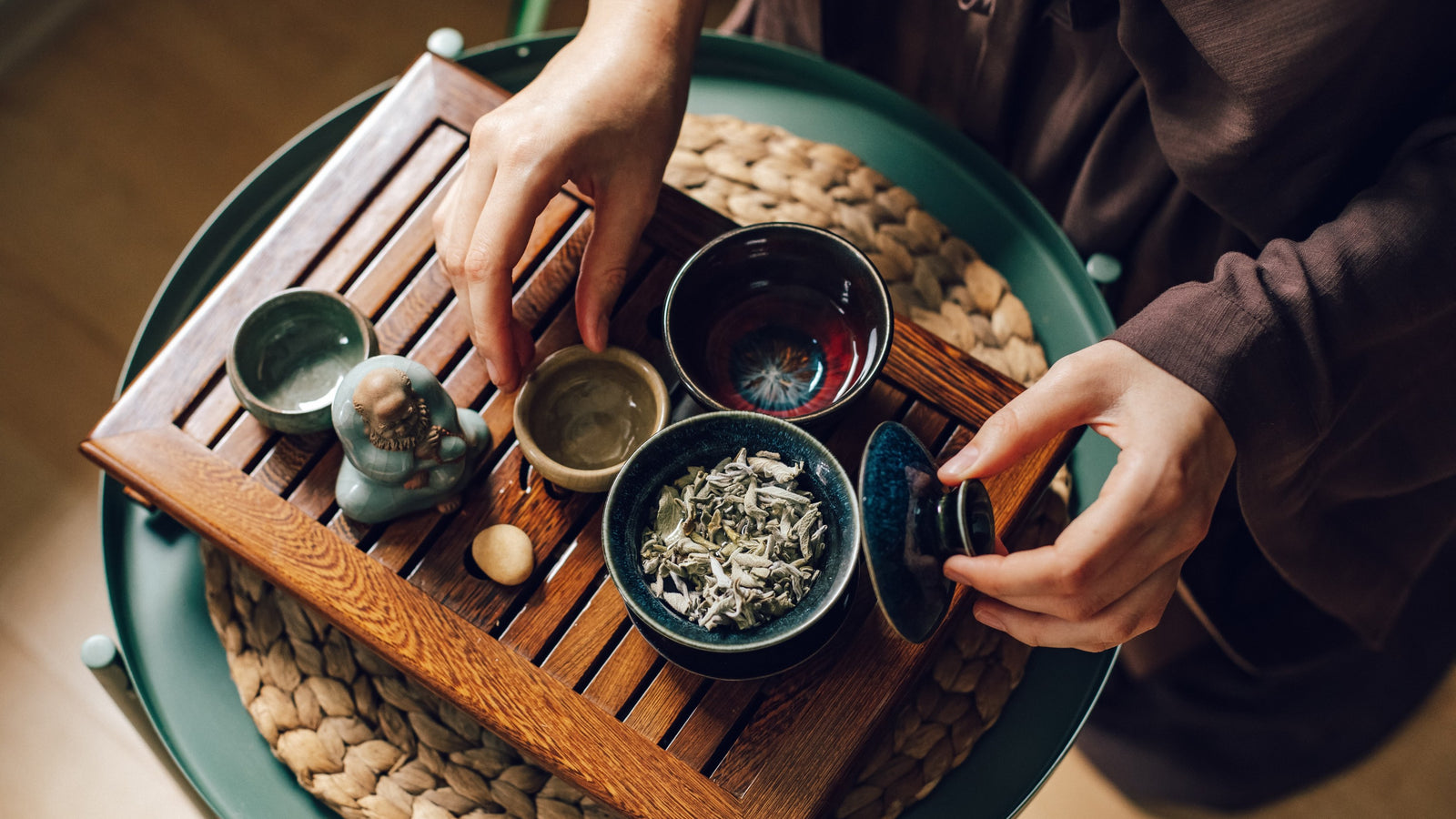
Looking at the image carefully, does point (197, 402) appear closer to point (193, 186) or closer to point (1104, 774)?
point (193, 186)

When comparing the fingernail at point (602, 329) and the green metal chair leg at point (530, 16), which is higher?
the green metal chair leg at point (530, 16)

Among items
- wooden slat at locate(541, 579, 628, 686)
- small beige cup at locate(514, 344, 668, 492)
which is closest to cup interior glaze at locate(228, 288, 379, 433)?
small beige cup at locate(514, 344, 668, 492)

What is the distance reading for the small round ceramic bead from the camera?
800 millimetres

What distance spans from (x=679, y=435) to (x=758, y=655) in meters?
0.18

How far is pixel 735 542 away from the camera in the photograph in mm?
737

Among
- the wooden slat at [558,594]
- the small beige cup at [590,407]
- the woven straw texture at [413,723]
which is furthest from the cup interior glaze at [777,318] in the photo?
the woven straw texture at [413,723]

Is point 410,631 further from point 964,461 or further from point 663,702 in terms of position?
point 964,461

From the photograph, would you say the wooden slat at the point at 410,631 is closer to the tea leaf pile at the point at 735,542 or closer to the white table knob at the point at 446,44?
the tea leaf pile at the point at 735,542

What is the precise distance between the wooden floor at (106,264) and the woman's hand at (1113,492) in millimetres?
803

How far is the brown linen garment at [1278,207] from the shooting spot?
74cm

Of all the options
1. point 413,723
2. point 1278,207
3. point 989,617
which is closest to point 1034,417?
point 989,617

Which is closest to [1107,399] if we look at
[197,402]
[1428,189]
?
[1428,189]

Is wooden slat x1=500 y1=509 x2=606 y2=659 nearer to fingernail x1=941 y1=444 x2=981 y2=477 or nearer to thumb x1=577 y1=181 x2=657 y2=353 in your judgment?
thumb x1=577 y1=181 x2=657 y2=353

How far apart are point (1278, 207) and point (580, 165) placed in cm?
58
